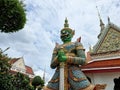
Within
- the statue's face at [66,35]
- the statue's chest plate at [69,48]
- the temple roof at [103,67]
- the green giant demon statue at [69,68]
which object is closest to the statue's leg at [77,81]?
the green giant demon statue at [69,68]

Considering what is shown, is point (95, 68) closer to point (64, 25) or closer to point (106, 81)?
point (106, 81)

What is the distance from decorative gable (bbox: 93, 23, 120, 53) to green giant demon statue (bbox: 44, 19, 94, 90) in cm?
265

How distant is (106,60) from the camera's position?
799 cm

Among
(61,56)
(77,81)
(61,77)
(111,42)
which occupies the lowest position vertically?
(77,81)

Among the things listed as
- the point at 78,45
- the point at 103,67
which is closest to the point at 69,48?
the point at 78,45

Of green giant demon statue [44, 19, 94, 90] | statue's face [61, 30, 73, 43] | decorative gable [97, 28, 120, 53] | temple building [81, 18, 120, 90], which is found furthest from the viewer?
decorative gable [97, 28, 120, 53]

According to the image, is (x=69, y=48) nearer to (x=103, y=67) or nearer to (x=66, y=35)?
(x=66, y=35)

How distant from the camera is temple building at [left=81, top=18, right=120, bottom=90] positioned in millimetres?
7074

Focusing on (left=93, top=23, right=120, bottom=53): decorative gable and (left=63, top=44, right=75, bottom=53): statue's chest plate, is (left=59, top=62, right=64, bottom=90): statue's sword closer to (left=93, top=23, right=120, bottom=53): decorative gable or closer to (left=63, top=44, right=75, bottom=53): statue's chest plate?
(left=63, top=44, right=75, bottom=53): statue's chest plate

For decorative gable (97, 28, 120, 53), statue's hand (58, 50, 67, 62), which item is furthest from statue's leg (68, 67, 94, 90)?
decorative gable (97, 28, 120, 53)

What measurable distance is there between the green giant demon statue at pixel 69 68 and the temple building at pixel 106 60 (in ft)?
4.92

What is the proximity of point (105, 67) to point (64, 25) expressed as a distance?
73.7 inches

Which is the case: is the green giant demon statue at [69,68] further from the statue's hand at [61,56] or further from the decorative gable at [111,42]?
the decorative gable at [111,42]

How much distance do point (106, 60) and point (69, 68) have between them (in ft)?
8.56
